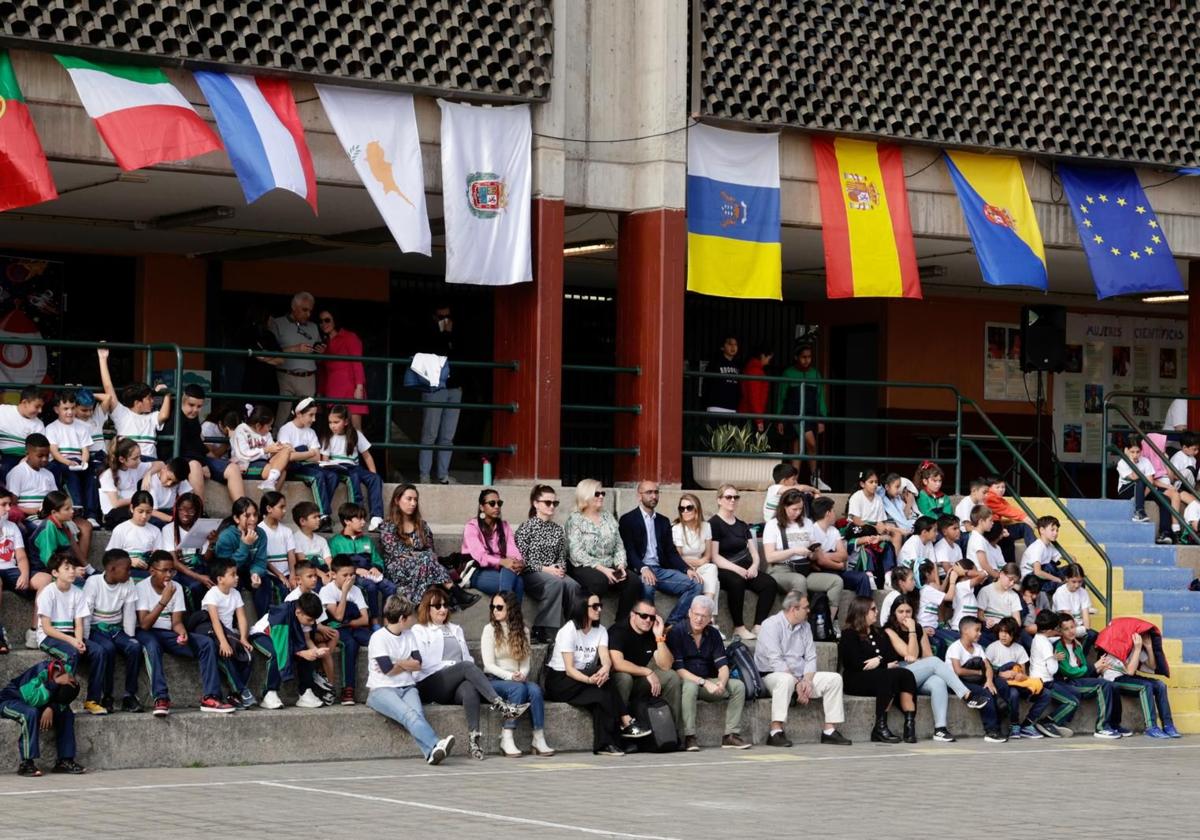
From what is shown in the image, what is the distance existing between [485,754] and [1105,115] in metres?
10.5

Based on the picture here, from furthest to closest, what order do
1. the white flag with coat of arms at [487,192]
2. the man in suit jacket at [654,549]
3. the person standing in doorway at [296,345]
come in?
the person standing in doorway at [296,345], the white flag with coat of arms at [487,192], the man in suit jacket at [654,549]

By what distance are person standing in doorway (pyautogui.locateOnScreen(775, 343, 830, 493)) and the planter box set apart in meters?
0.40

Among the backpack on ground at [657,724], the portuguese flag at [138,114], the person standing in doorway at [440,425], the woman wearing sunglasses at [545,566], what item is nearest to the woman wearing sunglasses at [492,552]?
the woman wearing sunglasses at [545,566]

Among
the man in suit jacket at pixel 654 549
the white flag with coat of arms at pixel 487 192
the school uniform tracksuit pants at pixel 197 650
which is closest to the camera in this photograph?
the school uniform tracksuit pants at pixel 197 650

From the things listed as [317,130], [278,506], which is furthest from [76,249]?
[278,506]

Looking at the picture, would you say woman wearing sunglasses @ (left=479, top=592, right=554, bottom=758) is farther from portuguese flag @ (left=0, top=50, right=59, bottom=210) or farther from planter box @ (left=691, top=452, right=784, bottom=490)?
planter box @ (left=691, top=452, right=784, bottom=490)

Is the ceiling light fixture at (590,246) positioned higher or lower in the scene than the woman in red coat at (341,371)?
higher

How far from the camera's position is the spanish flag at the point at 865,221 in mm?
19672

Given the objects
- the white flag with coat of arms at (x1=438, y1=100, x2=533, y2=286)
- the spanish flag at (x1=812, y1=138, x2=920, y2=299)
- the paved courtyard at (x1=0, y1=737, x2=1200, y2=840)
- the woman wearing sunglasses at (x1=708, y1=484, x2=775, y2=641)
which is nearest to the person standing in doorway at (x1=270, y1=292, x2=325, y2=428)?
the white flag with coat of arms at (x1=438, y1=100, x2=533, y2=286)

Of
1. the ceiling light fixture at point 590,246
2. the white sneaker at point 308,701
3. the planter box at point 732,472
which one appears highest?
the ceiling light fixture at point 590,246

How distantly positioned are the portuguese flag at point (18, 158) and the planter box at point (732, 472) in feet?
23.2

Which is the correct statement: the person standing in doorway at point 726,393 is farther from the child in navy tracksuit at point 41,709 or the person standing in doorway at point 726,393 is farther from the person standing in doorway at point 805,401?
the child in navy tracksuit at point 41,709

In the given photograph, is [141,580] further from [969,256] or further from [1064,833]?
[969,256]

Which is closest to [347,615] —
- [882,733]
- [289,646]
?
[289,646]
